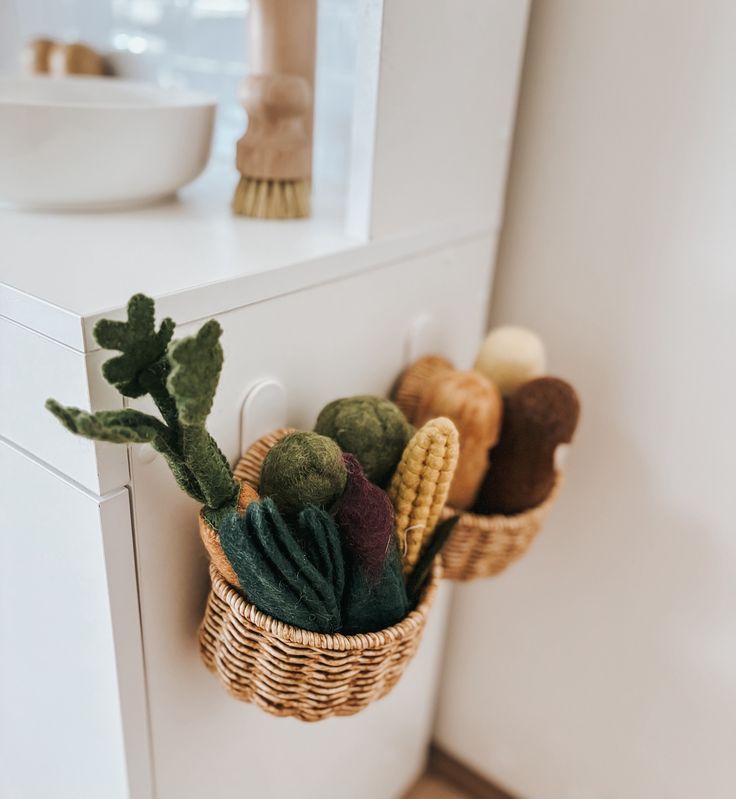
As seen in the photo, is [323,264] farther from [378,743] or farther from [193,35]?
[378,743]

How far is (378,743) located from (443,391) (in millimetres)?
587

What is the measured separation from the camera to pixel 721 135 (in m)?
0.73

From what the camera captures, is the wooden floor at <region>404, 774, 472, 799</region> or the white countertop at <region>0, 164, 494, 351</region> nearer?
the white countertop at <region>0, 164, 494, 351</region>

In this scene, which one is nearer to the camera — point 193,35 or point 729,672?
point 729,672

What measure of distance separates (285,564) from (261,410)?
6.6 inches

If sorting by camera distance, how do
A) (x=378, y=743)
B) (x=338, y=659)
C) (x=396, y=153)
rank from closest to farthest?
(x=338, y=659) < (x=396, y=153) < (x=378, y=743)

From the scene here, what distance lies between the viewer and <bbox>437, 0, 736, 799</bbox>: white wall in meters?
0.76

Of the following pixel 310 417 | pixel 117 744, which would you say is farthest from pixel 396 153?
pixel 117 744

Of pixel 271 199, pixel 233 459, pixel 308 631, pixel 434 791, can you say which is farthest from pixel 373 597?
pixel 434 791

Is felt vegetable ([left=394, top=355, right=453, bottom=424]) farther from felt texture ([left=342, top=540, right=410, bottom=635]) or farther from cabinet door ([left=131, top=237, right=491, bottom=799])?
felt texture ([left=342, top=540, right=410, bottom=635])

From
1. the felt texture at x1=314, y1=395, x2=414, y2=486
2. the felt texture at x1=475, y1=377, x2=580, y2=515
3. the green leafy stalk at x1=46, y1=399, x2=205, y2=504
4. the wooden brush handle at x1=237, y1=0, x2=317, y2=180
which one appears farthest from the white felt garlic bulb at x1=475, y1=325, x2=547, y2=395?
the green leafy stalk at x1=46, y1=399, x2=205, y2=504

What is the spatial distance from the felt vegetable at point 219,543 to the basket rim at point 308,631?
1 cm

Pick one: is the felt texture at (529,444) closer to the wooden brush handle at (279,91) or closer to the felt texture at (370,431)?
the felt texture at (370,431)

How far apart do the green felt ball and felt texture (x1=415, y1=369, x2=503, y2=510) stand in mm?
179
